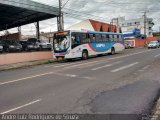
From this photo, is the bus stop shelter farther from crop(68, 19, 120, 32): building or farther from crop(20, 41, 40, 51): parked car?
crop(68, 19, 120, 32): building

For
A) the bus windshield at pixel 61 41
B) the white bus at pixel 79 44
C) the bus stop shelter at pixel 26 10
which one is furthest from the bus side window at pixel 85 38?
the bus stop shelter at pixel 26 10

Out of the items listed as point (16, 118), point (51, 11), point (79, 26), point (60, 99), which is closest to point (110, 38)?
point (51, 11)

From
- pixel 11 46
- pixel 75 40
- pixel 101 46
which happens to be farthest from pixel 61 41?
pixel 11 46

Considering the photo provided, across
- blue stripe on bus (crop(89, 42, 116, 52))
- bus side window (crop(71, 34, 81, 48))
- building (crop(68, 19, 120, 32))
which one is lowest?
blue stripe on bus (crop(89, 42, 116, 52))

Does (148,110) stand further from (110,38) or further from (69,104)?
(110,38)

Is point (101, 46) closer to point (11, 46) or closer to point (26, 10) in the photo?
point (26, 10)

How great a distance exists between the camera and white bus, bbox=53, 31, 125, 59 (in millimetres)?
25766

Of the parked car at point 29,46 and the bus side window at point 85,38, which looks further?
the parked car at point 29,46

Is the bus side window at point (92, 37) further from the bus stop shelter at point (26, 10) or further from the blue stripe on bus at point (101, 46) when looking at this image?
the bus stop shelter at point (26, 10)

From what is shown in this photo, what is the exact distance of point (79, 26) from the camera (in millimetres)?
55375

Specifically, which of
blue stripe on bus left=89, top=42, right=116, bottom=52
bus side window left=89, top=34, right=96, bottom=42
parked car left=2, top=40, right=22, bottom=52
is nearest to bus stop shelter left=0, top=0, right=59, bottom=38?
parked car left=2, top=40, right=22, bottom=52

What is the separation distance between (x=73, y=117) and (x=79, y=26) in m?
49.5

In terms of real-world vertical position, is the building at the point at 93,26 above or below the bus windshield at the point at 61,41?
above

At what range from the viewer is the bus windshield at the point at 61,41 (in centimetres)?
2581
